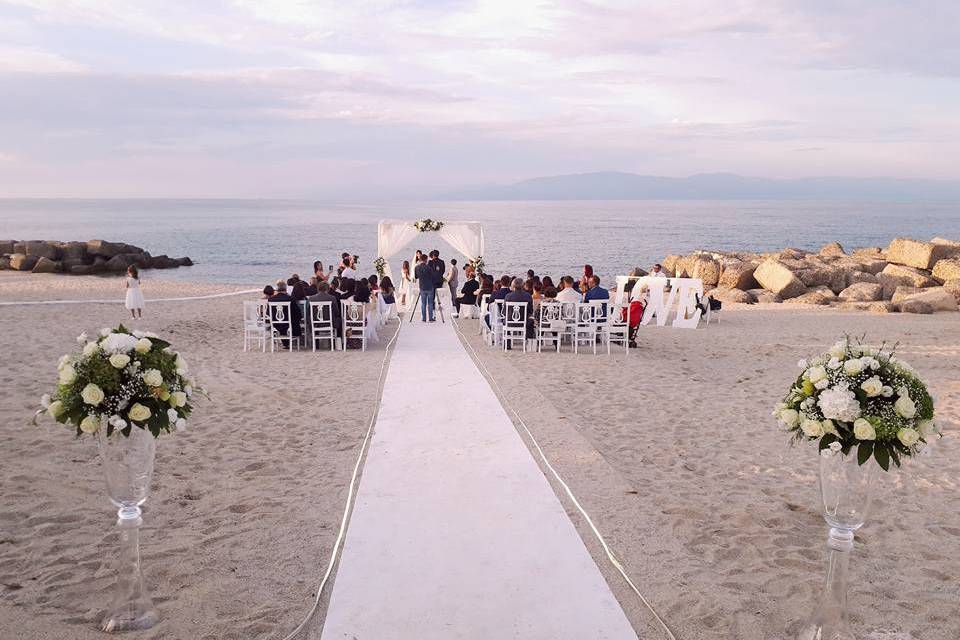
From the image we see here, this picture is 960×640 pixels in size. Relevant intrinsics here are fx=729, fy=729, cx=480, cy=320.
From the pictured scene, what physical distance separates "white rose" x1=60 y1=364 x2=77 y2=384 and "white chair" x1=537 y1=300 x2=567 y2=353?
951 centimetres

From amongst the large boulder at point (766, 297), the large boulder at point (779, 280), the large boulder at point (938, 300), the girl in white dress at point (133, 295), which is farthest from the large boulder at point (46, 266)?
the large boulder at point (938, 300)

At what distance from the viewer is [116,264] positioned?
122ft

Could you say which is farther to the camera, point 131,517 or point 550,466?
point 550,466

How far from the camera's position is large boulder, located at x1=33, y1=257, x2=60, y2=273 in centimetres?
3297

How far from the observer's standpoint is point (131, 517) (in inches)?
149

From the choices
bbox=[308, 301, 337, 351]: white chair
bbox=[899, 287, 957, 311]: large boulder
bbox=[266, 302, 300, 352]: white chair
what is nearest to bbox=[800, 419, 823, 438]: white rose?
bbox=[308, 301, 337, 351]: white chair

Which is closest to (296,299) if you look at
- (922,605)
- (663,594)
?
(663,594)

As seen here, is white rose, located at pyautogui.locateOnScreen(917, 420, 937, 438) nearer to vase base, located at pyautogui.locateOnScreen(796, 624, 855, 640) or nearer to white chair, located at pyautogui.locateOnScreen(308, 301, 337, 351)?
vase base, located at pyautogui.locateOnScreen(796, 624, 855, 640)

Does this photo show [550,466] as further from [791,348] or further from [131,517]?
[791,348]

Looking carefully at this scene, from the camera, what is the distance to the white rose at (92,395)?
3422 mm

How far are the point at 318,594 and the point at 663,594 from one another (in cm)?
198

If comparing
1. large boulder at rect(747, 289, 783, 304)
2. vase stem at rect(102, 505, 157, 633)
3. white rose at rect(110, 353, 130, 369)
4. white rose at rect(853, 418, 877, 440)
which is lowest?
large boulder at rect(747, 289, 783, 304)

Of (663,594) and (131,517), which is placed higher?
(131,517)

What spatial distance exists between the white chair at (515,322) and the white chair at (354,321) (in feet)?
8.06
